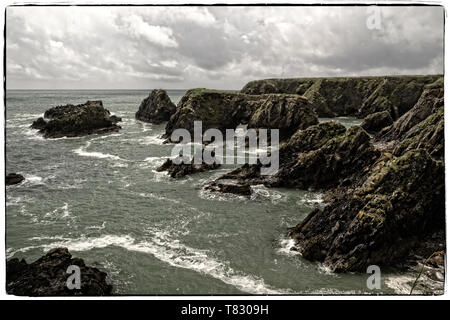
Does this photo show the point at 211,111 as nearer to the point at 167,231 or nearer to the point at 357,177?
the point at 357,177

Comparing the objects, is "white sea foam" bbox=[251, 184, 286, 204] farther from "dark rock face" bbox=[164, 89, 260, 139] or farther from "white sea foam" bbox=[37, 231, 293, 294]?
"dark rock face" bbox=[164, 89, 260, 139]

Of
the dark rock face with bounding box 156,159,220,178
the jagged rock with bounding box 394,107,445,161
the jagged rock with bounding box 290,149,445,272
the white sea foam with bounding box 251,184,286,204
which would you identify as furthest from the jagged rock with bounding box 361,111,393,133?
the jagged rock with bounding box 290,149,445,272

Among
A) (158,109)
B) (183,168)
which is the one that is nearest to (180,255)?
(183,168)

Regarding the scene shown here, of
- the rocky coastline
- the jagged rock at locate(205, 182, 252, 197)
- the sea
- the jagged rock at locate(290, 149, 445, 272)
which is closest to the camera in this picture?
the sea

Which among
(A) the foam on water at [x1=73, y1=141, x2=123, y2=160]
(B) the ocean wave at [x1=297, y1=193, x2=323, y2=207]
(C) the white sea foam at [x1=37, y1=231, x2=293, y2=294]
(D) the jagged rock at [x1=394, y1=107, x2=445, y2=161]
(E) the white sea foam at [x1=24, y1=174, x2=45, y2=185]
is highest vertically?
(D) the jagged rock at [x1=394, y1=107, x2=445, y2=161]

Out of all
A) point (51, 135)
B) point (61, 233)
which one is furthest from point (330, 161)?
point (51, 135)
